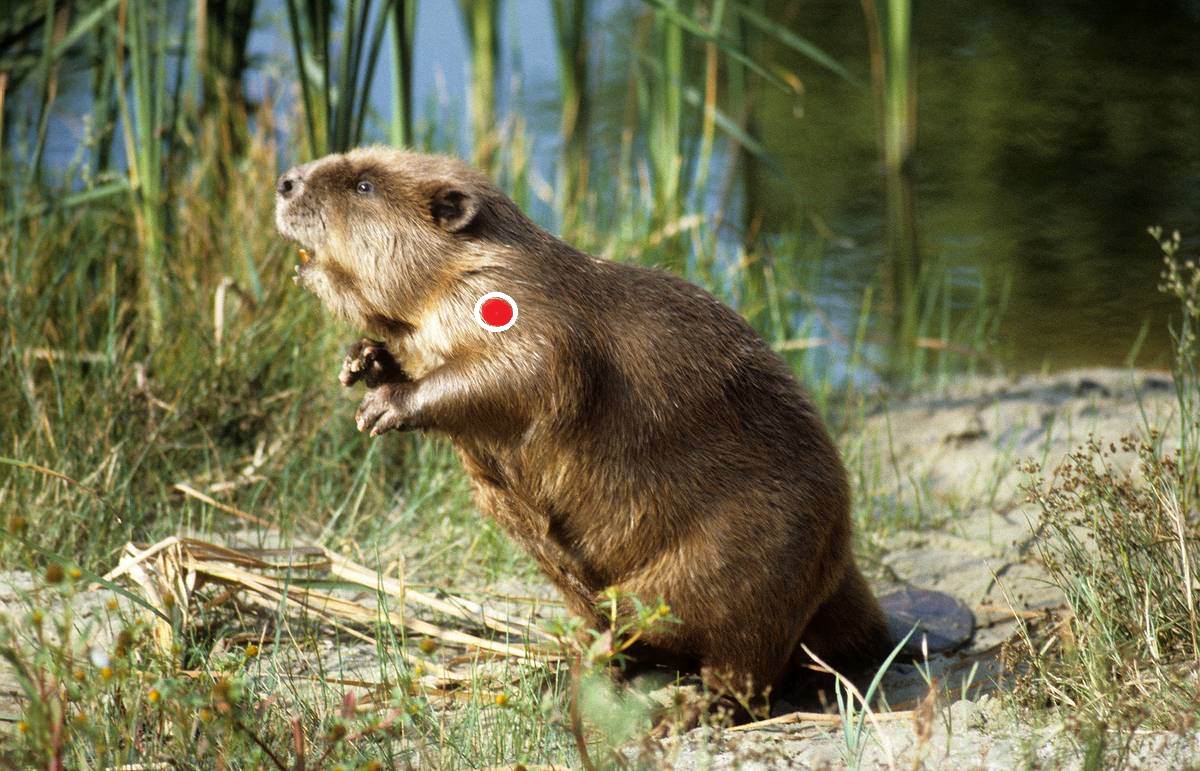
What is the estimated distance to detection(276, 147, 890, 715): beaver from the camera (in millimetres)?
2764

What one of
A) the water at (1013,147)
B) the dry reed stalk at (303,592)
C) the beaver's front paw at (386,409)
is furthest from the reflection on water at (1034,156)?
the beaver's front paw at (386,409)

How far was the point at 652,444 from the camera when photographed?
9.29 feet

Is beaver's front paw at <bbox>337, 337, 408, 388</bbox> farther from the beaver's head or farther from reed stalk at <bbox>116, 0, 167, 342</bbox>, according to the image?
reed stalk at <bbox>116, 0, 167, 342</bbox>

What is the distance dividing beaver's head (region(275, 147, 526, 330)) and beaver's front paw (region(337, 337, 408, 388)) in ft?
0.15

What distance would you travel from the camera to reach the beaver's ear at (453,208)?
2.85 meters

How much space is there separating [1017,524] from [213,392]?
7.61 ft

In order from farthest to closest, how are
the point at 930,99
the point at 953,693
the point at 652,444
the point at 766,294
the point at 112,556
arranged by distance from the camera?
the point at 930,99 < the point at 766,294 < the point at 112,556 < the point at 953,693 < the point at 652,444

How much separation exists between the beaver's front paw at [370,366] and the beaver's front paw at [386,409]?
5.1 inches

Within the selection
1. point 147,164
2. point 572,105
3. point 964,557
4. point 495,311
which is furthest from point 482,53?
point 495,311

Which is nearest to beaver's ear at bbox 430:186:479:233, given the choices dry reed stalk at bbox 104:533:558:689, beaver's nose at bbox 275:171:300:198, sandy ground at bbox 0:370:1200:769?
beaver's nose at bbox 275:171:300:198

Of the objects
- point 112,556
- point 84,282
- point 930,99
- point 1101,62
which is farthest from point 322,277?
point 1101,62

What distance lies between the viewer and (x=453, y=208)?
2.87 meters

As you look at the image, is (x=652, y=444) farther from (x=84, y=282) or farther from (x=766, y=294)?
(x=766, y=294)

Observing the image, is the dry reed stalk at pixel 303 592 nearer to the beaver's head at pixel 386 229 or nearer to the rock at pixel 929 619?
the beaver's head at pixel 386 229
